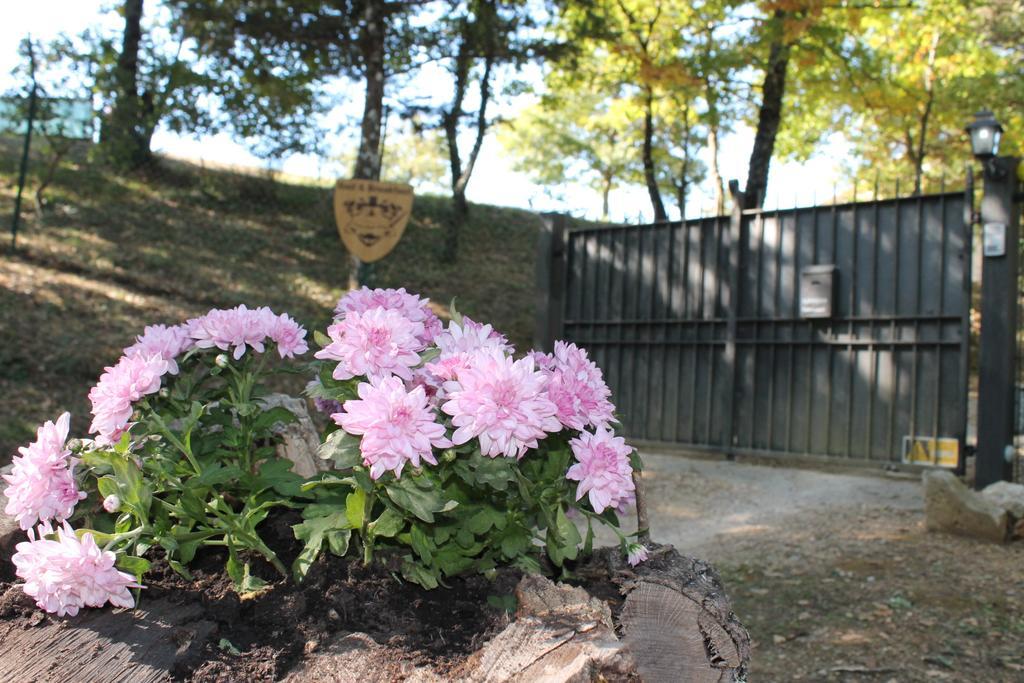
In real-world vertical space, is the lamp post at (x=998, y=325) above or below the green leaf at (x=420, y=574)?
above

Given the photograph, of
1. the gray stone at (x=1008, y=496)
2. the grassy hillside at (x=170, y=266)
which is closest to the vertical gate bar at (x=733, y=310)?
the gray stone at (x=1008, y=496)

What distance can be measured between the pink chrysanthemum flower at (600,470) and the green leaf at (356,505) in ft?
1.42

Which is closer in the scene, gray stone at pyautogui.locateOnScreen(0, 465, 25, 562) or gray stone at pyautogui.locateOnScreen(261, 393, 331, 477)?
gray stone at pyautogui.locateOnScreen(0, 465, 25, 562)

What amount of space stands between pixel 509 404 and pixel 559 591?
45 centimetres

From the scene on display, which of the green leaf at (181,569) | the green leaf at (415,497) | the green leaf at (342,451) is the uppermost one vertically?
the green leaf at (342,451)

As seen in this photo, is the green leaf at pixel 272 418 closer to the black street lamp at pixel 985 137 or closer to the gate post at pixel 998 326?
the gate post at pixel 998 326

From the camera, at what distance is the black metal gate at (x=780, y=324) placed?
627 centimetres

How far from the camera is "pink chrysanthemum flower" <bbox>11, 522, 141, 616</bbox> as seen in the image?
1.56m

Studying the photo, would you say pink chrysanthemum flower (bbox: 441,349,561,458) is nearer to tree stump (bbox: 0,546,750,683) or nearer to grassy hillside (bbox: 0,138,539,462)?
tree stump (bbox: 0,546,750,683)

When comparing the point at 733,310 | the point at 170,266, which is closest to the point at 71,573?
the point at 733,310

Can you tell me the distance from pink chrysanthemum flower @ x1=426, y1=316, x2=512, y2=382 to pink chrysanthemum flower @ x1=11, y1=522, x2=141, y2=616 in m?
0.72

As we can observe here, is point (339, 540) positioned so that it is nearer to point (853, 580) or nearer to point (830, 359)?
point (853, 580)

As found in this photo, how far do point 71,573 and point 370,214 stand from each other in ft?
24.5

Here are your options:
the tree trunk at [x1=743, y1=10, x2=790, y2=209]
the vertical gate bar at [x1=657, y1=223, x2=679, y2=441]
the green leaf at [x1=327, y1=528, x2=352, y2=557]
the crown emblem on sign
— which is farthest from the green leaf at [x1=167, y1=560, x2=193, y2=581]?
the tree trunk at [x1=743, y1=10, x2=790, y2=209]
